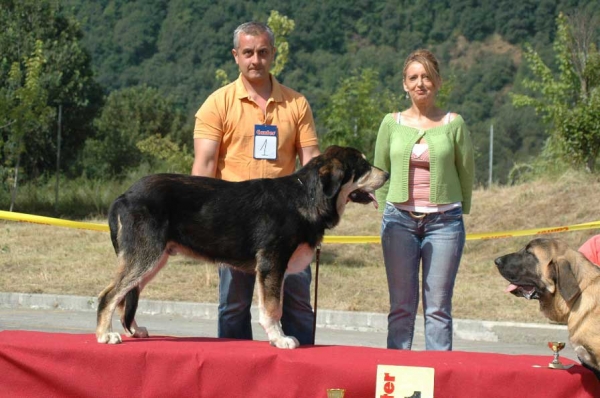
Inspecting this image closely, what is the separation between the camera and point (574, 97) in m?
21.7

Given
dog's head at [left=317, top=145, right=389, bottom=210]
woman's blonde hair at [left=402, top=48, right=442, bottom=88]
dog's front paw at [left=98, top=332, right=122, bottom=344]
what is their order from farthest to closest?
woman's blonde hair at [left=402, top=48, right=442, bottom=88] → dog's head at [left=317, top=145, right=389, bottom=210] → dog's front paw at [left=98, top=332, right=122, bottom=344]

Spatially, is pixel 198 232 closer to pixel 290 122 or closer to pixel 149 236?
pixel 149 236

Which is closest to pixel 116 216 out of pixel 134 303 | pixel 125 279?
pixel 125 279

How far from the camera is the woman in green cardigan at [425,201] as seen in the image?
636 cm

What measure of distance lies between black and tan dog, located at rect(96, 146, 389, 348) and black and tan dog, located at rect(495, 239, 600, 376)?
1059 mm

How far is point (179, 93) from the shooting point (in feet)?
200

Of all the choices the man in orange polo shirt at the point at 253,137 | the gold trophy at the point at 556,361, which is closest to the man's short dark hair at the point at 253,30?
the man in orange polo shirt at the point at 253,137

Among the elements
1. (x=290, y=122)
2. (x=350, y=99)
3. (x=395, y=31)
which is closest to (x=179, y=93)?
(x=395, y=31)

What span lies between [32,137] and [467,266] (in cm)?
2021

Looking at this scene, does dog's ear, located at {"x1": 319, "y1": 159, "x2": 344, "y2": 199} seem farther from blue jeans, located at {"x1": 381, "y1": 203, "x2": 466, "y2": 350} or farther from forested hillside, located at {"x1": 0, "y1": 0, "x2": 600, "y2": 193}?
forested hillside, located at {"x1": 0, "y1": 0, "x2": 600, "y2": 193}

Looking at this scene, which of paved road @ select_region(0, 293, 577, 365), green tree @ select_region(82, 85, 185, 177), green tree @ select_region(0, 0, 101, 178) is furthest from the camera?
green tree @ select_region(82, 85, 185, 177)

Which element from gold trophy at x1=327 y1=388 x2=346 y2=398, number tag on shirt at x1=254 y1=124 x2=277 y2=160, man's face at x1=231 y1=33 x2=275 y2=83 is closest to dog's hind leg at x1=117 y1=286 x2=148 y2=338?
number tag on shirt at x1=254 y1=124 x2=277 y2=160

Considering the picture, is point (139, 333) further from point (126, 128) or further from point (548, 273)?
point (126, 128)

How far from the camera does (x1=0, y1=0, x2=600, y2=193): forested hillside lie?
60500mm
